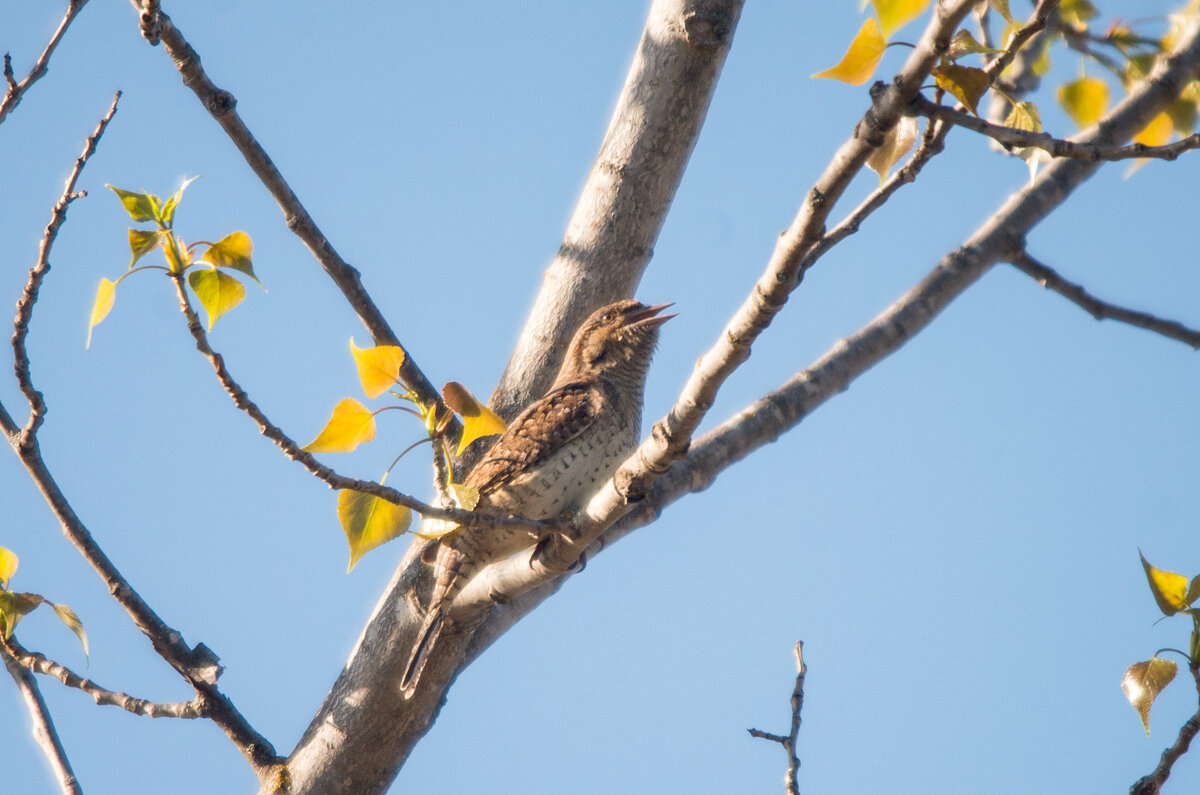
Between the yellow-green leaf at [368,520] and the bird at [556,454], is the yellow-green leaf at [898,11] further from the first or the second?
the bird at [556,454]

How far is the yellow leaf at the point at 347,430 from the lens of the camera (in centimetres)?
276

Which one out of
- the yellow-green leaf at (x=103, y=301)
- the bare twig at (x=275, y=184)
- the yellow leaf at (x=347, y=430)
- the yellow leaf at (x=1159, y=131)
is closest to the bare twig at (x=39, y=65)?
the bare twig at (x=275, y=184)

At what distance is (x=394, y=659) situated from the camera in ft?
12.8

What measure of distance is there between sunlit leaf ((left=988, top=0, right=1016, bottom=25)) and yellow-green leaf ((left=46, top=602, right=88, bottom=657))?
3.45 m

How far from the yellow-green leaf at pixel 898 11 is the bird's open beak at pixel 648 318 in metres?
3.39

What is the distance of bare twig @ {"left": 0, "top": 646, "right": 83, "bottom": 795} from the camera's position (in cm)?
360

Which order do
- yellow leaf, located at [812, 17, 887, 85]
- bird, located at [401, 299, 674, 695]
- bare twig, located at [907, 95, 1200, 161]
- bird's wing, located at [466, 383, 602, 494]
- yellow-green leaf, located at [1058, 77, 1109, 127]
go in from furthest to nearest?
bird's wing, located at [466, 383, 602, 494]
bird, located at [401, 299, 674, 695]
yellow-green leaf, located at [1058, 77, 1109, 127]
yellow leaf, located at [812, 17, 887, 85]
bare twig, located at [907, 95, 1200, 161]

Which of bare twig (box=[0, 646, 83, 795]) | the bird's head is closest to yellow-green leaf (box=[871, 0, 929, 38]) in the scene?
the bird's head

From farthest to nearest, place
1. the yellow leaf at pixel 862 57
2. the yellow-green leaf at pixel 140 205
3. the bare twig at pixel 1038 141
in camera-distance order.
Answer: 1. the yellow-green leaf at pixel 140 205
2. the yellow leaf at pixel 862 57
3. the bare twig at pixel 1038 141

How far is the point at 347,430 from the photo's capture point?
279 cm

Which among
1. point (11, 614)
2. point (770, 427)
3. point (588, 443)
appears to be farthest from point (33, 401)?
point (770, 427)

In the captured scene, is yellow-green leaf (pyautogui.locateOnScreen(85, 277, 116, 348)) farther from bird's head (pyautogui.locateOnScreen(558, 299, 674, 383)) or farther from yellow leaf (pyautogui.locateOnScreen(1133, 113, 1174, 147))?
yellow leaf (pyautogui.locateOnScreen(1133, 113, 1174, 147))

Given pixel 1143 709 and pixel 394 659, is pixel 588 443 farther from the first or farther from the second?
pixel 1143 709

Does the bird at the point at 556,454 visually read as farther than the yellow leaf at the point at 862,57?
Yes
